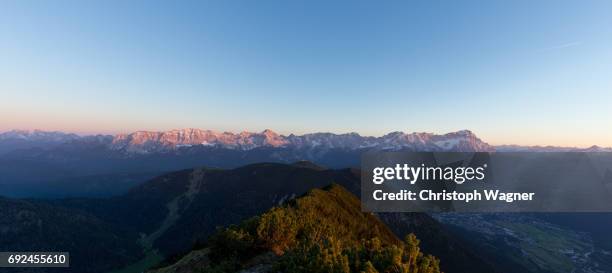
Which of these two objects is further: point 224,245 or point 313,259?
point 224,245

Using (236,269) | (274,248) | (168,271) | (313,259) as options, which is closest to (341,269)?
(313,259)

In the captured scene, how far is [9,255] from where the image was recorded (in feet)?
224

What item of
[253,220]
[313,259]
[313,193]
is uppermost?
[313,259]

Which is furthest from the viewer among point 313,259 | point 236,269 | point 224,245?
point 224,245

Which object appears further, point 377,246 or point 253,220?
point 253,220

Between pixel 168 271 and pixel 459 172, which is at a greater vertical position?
pixel 459 172

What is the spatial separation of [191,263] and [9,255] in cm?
5427

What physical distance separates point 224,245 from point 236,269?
20.2 ft

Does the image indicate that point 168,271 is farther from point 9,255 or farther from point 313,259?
point 9,255

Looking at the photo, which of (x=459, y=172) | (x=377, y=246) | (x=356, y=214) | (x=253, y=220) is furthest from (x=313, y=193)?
(x=377, y=246)

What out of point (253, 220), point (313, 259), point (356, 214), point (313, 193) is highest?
point (313, 259)

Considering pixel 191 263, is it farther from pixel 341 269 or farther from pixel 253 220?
pixel 341 269

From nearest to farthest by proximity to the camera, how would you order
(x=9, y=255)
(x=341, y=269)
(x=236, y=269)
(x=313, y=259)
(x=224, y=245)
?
(x=341, y=269)
(x=313, y=259)
(x=236, y=269)
(x=224, y=245)
(x=9, y=255)

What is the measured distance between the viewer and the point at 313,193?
364ft
